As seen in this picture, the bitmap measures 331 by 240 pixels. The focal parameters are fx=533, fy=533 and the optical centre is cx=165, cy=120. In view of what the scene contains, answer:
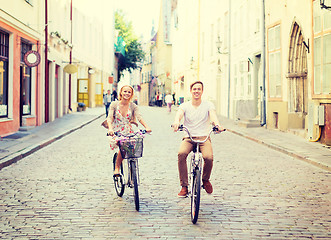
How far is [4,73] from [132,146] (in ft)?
39.0

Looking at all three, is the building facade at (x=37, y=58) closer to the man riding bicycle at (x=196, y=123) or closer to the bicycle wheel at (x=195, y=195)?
the man riding bicycle at (x=196, y=123)

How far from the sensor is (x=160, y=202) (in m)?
6.93

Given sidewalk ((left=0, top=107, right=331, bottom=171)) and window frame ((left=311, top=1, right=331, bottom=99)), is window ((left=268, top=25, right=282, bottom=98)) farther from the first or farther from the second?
window frame ((left=311, top=1, right=331, bottom=99))

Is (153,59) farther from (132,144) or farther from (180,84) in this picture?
(132,144)

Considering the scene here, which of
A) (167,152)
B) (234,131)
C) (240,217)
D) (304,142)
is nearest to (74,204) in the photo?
(240,217)

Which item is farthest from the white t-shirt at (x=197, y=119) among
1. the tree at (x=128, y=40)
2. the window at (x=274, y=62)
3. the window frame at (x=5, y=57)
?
the tree at (x=128, y=40)

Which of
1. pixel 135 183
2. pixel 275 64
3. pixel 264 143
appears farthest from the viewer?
pixel 275 64

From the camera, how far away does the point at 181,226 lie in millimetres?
5637

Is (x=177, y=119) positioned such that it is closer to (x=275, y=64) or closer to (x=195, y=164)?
(x=195, y=164)

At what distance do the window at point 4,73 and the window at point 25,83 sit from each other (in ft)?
7.70

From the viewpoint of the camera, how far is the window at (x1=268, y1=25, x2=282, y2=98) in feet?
66.9

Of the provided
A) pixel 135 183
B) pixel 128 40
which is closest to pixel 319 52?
pixel 135 183

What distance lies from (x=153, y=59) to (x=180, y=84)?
Result: 33.2 metres

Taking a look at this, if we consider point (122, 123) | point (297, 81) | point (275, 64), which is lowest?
point (122, 123)
